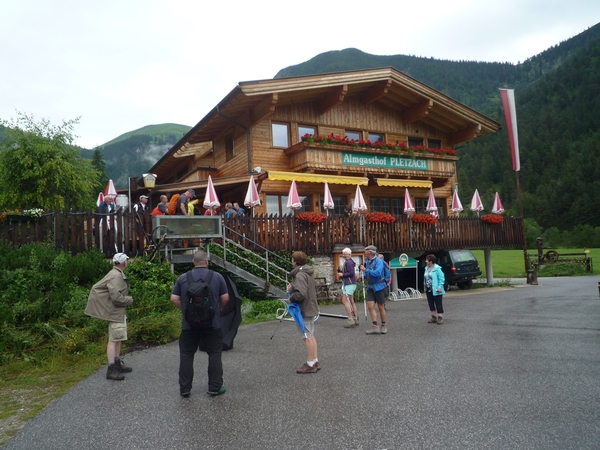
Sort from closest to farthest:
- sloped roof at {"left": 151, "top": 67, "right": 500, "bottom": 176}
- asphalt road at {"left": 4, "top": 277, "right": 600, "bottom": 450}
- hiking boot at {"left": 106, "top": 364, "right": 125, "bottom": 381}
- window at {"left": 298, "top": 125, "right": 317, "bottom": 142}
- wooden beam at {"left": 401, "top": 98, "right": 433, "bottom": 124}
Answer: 1. asphalt road at {"left": 4, "top": 277, "right": 600, "bottom": 450}
2. hiking boot at {"left": 106, "top": 364, "right": 125, "bottom": 381}
3. sloped roof at {"left": 151, "top": 67, "right": 500, "bottom": 176}
4. window at {"left": 298, "top": 125, "right": 317, "bottom": 142}
5. wooden beam at {"left": 401, "top": 98, "right": 433, "bottom": 124}

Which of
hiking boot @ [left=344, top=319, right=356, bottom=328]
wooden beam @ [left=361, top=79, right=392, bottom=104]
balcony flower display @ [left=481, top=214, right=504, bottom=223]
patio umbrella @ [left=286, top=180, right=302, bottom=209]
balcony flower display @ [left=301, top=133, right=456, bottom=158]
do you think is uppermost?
wooden beam @ [left=361, top=79, right=392, bottom=104]

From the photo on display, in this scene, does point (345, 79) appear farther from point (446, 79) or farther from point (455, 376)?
point (446, 79)

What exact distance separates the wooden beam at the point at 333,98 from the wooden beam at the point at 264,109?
117 inches

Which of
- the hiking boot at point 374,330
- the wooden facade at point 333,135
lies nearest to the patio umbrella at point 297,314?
the hiking boot at point 374,330

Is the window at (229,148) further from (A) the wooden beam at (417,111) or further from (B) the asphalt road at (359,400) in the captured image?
(B) the asphalt road at (359,400)

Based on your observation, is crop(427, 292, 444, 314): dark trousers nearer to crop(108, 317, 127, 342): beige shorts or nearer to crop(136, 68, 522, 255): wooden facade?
crop(108, 317, 127, 342): beige shorts

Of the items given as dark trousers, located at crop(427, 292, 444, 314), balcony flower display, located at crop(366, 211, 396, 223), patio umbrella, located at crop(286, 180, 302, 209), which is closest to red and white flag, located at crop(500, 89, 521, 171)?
balcony flower display, located at crop(366, 211, 396, 223)

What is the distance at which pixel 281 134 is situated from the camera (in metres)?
20.2

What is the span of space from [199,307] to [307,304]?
72.3 inches

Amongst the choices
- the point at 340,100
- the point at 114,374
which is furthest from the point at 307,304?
the point at 340,100

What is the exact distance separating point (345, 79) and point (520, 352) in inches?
580

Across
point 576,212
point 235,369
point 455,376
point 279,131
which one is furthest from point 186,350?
point 576,212

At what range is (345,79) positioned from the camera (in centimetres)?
1992

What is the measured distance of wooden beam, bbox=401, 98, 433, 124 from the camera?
22.5m
